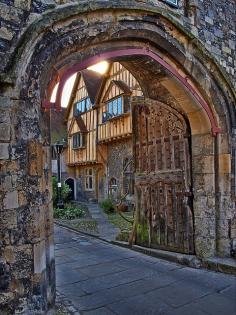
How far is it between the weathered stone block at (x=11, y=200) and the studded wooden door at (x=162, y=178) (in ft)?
10.1

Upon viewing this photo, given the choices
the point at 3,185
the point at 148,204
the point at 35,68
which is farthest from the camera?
the point at 148,204

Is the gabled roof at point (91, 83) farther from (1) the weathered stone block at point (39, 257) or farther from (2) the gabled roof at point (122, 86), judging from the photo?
(1) the weathered stone block at point (39, 257)

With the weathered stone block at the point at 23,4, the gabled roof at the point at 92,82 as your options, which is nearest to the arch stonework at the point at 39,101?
the weathered stone block at the point at 23,4

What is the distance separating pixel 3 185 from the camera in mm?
2904

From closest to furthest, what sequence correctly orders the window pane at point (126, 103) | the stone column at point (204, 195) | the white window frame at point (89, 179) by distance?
the stone column at point (204, 195), the window pane at point (126, 103), the white window frame at point (89, 179)

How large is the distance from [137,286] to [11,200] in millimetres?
2157

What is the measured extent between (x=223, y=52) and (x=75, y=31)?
112 inches

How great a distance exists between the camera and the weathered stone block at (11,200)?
9.53 ft

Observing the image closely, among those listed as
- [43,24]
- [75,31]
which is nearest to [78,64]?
[75,31]

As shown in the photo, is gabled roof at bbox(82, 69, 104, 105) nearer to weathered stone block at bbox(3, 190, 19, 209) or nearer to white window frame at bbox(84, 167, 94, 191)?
white window frame at bbox(84, 167, 94, 191)

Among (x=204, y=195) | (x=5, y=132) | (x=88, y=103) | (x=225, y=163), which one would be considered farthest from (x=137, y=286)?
(x=88, y=103)

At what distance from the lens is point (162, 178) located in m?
5.59

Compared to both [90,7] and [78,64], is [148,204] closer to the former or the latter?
[78,64]

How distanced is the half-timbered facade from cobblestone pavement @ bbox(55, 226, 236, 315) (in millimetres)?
6198
